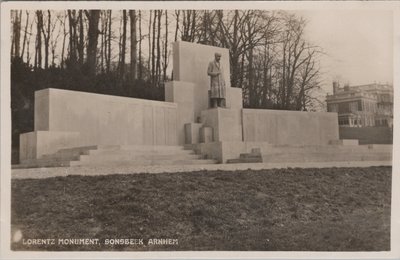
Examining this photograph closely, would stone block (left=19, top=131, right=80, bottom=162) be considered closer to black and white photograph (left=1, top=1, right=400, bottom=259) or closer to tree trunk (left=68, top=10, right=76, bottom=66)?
black and white photograph (left=1, top=1, right=400, bottom=259)

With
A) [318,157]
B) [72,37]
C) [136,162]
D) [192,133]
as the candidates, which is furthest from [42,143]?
[72,37]

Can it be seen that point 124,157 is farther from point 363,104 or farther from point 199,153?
point 363,104

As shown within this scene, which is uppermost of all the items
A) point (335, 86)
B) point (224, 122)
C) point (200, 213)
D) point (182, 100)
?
point (335, 86)

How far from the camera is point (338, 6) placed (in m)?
8.07

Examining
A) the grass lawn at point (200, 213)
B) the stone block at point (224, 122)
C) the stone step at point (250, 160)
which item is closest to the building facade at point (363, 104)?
the grass lawn at point (200, 213)

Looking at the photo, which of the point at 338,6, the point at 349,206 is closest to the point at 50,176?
the point at 349,206

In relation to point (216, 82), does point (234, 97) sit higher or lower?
lower

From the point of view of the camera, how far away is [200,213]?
7.35 metres

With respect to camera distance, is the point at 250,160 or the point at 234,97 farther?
the point at 234,97

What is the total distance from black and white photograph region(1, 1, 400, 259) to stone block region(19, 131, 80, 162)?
22 mm

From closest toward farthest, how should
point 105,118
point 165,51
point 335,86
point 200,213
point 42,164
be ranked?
point 200,213 → point 42,164 → point 105,118 → point 335,86 → point 165,51

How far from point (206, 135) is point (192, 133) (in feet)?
1.20

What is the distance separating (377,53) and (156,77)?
10132mm

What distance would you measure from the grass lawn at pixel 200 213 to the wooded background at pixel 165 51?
5257 millimetres
